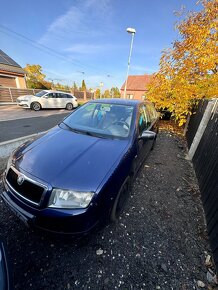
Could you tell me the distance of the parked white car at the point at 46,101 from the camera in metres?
11.2

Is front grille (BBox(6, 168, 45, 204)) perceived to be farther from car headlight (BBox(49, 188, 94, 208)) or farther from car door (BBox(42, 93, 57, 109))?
car door (BBox(42, 93, 57, 109))

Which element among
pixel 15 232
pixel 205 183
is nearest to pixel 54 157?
pixel 15 232

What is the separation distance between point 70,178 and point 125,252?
4.08 feet

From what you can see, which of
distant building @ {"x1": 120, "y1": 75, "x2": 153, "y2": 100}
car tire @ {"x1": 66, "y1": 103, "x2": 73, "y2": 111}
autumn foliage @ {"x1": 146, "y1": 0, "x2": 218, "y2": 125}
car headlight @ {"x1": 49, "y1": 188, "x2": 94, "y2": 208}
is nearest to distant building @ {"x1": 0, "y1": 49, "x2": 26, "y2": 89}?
car tire @ {"x1": 66, "y1": 103, "x2": 73, "y2": 111}

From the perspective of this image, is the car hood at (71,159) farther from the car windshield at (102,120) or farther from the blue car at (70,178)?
the car windshield at (102,120)

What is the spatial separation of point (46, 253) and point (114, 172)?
1300mm

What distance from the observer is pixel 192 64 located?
5316 mm

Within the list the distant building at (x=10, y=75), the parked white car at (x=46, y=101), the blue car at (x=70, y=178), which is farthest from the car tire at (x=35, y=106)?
the blue car at (x=70, y=178)

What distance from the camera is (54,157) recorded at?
6.09 ft

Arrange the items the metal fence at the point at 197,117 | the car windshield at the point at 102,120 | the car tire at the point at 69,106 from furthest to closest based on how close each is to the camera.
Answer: the car tire at the point at 69,106, the metal fence at the point at 197,117, the car windshield at the point at 102,120

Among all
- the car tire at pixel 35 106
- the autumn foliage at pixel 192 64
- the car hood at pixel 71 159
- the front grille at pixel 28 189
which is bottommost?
the car tire at pixel 35 106

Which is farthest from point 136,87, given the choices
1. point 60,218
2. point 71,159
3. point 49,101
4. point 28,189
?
point 60,218

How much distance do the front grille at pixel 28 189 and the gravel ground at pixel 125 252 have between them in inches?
19.0

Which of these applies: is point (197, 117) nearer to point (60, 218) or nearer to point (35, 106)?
point (60, 218)
